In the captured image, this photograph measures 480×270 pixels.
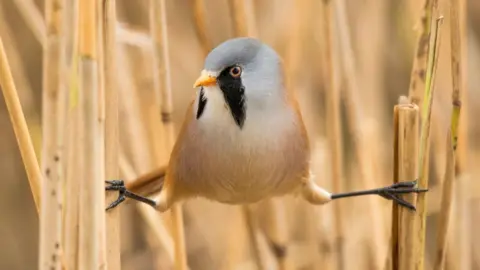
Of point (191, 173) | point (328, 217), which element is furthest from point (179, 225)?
point (328, 217)

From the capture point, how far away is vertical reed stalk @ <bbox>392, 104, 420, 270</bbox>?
0.92 m

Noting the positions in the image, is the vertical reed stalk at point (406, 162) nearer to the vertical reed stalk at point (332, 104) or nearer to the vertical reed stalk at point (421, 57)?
the vertical reed stalk at point (421, 57)

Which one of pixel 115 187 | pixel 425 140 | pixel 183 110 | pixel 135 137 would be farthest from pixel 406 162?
pixel 183 110

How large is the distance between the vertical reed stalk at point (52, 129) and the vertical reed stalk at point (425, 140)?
16.1 inches

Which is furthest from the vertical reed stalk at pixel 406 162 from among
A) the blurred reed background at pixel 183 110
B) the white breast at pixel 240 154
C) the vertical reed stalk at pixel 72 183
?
the vertical reed stalk at pixel 72 183

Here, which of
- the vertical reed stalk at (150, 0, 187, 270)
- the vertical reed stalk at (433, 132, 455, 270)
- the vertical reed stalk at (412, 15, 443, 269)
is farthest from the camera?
the vertical reed stalk at (150, 0, 187, 270)

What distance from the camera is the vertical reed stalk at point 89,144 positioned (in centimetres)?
72

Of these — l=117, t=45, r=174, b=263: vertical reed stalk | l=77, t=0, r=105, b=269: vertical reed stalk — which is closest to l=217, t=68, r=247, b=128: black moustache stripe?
l=77, t=0, r=105, b=269: vertical reed stalk

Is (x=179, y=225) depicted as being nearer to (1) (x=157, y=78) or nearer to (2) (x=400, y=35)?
(1) (x=157, y=78)

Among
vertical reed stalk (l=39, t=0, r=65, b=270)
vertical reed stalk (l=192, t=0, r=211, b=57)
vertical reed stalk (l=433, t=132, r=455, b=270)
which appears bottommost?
vertical reed stalk (l=433, t=132, r=455, b=270)

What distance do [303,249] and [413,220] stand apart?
68 cm

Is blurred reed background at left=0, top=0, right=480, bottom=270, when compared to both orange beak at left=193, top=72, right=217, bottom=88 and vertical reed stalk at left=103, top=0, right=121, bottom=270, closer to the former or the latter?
vertical reed stalk at left=103, top=0, right=121, bottom=270

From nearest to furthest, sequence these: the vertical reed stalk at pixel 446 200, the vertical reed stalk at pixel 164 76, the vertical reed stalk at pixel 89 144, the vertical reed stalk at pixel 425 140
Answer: the vertical reed stalk at pixel 89 144
the vertical reed stalk at pixel 425 140
the vertical reed stalk at pixel 446 200
the vertical reed stalk at pixel 164 76

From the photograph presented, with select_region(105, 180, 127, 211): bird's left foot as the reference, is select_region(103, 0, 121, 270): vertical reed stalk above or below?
above
